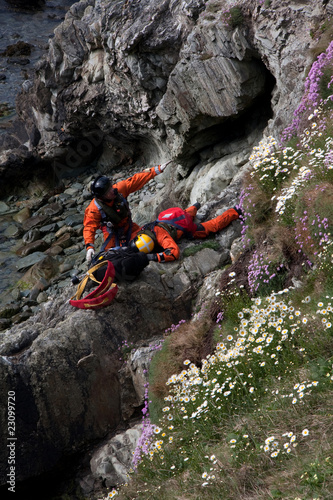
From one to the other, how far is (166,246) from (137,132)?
42.8ft

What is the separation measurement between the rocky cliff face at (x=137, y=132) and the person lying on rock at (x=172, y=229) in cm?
40

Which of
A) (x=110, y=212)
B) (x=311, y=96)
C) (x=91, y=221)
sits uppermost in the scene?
(x=311, y=96)

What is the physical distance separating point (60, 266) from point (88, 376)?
38.1ft

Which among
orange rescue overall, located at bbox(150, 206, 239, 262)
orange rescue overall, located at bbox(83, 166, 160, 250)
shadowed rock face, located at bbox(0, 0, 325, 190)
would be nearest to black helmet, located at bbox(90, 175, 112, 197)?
orange rescue overall, located at bbox(83, 166, 160, 250)

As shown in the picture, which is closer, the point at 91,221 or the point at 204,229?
the point at 91,221

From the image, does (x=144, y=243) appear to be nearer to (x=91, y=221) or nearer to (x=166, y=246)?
(x=166, y=246)

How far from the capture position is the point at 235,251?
398 inches

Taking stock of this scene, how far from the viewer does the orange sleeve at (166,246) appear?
428 inches

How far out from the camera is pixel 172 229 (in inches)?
458

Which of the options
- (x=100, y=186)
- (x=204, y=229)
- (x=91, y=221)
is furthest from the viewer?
(x=204, y=229)

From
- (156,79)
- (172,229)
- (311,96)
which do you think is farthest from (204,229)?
(156,79)

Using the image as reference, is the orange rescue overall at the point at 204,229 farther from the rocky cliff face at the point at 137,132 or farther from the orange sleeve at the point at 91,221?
the orange sleeve at the point at 91,221

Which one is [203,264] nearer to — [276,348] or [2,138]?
[276,348]

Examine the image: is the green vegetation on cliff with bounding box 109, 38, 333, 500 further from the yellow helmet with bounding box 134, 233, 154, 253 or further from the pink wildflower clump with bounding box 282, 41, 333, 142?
the yellow helmet with bounding box 134, 233, 154, 253
